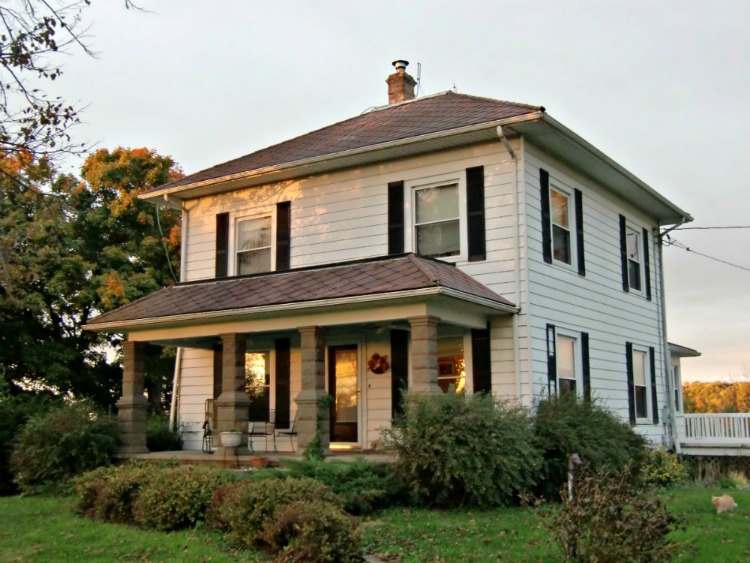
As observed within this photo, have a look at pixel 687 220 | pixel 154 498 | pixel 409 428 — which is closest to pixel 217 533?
pixel 154 498

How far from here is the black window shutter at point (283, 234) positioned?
16125 millimetres

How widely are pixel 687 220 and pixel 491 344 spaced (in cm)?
854

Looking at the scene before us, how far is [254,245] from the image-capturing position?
55.2 feet

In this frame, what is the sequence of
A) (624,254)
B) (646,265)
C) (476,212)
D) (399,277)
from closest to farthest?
1. (399,277)
2. (476,212)
3. (624,254)
4. (646,265)

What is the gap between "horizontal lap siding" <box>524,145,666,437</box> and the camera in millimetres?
13930

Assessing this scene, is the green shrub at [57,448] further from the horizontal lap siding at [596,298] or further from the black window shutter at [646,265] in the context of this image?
the black window shutter at [646,265]

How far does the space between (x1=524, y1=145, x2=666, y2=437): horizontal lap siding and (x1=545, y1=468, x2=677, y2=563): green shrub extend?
6667mm

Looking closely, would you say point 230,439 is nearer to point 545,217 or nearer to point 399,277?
point 399,277

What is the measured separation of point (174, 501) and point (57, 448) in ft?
15.4

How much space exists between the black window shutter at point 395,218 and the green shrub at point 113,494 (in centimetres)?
577

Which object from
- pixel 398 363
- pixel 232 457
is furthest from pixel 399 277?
pixel 232 457

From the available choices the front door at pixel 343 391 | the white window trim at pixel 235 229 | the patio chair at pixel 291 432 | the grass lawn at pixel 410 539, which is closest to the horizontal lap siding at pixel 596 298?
the front door at pixel 343 391

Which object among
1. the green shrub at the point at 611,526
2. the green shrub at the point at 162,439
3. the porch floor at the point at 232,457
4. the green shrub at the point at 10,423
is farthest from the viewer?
the green shrub at the point at 162,439

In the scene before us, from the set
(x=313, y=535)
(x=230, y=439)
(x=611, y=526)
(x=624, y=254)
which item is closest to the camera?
(x=611, y=526)
